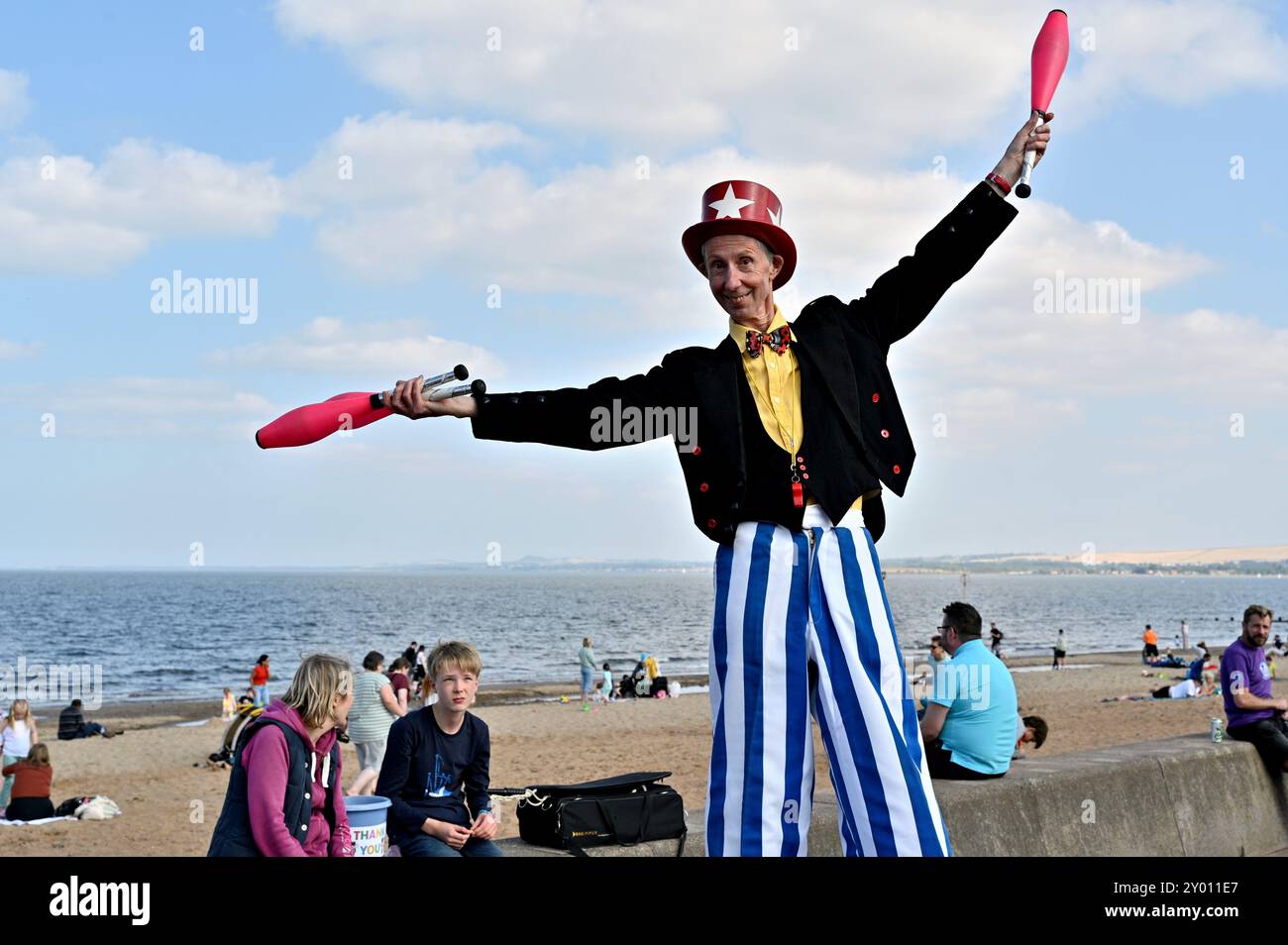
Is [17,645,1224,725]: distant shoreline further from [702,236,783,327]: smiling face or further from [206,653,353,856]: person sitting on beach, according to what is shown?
[702,236,783,327]: smiling face

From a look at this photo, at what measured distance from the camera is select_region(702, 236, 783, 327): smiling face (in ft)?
9.65

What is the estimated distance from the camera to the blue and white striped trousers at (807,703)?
261 cm

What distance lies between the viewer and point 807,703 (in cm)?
269

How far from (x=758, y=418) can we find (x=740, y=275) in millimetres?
365

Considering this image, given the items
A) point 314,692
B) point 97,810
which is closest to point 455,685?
point 314,692

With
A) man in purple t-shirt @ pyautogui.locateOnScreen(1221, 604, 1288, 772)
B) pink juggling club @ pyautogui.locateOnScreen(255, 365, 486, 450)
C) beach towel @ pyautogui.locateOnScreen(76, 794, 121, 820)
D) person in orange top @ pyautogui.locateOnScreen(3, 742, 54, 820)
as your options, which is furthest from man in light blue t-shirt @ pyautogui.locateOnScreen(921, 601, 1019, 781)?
beach towel @ pyautogui.locateOnScreen(76, 794, 121, 820)

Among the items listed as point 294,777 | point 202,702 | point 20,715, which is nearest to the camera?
point 294,777

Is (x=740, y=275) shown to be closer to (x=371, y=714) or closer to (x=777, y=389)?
(x=777, y=389)

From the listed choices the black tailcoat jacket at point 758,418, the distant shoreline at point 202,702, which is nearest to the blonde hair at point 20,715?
the black tailcoat jacket at point 758,418
